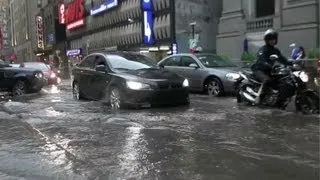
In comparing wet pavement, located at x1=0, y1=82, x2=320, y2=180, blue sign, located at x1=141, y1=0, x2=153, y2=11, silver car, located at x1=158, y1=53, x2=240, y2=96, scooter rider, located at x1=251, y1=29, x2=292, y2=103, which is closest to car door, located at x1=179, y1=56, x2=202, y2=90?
silver car, located at x1=158, y1=53, x2=240, y2=96

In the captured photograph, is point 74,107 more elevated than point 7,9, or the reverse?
point 7,9

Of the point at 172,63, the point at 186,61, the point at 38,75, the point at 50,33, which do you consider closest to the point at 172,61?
the point at 172,63

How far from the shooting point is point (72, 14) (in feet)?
225

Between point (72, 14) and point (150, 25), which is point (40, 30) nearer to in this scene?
point (72, 14)

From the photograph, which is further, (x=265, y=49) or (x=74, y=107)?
(x=74, y=107)

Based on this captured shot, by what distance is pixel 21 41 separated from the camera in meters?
127

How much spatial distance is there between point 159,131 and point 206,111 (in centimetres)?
280

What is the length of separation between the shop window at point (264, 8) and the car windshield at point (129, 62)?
45.6ft

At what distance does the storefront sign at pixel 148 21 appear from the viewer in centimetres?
4362

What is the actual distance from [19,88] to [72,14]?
4984 centimetres

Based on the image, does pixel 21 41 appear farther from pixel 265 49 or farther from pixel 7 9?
pixel 265 49

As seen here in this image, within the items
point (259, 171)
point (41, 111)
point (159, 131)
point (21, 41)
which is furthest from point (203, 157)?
point (21, 41)

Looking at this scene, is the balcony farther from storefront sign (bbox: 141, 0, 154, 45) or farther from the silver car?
storefront sign (bbox: 141, 0, 154, 45)

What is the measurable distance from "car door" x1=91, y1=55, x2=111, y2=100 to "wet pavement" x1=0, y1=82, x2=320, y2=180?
3.72ft
